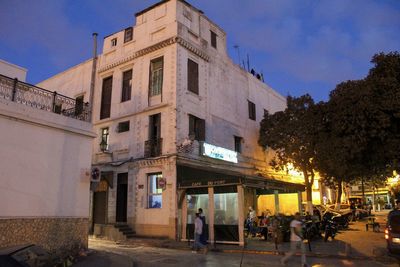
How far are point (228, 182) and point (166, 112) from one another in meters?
6.48

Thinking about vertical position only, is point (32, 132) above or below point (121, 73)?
below

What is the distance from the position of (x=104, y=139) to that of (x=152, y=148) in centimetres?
481

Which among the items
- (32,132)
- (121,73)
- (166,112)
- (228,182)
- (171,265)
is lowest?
(171,265)

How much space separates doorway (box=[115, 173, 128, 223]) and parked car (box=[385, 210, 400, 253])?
15668 mm

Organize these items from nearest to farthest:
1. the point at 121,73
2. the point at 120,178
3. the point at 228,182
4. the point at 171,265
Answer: the point at 171,265 < the point at 228,182 < the point at 120,178 < the point at 121,73

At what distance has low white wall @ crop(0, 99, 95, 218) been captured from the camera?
12.1 m

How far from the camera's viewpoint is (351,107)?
14969 millimetres

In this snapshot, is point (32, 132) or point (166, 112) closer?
point (32, 132)

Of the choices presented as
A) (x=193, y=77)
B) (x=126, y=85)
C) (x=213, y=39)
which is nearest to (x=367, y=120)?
(x=193, y=77)

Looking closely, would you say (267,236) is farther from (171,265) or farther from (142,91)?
(142,91)

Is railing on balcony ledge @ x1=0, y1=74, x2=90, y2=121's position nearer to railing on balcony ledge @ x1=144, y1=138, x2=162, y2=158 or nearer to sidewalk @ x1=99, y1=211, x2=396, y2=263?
railing on balcony ledge @ x1=144, y1=138, x2=162, y2=158

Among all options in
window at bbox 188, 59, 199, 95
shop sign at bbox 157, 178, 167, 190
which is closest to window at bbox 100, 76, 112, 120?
window at bbox 188, 59, 199, 95

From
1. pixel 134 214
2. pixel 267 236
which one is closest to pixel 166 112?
pixel 134 214

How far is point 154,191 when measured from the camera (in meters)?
21.4
